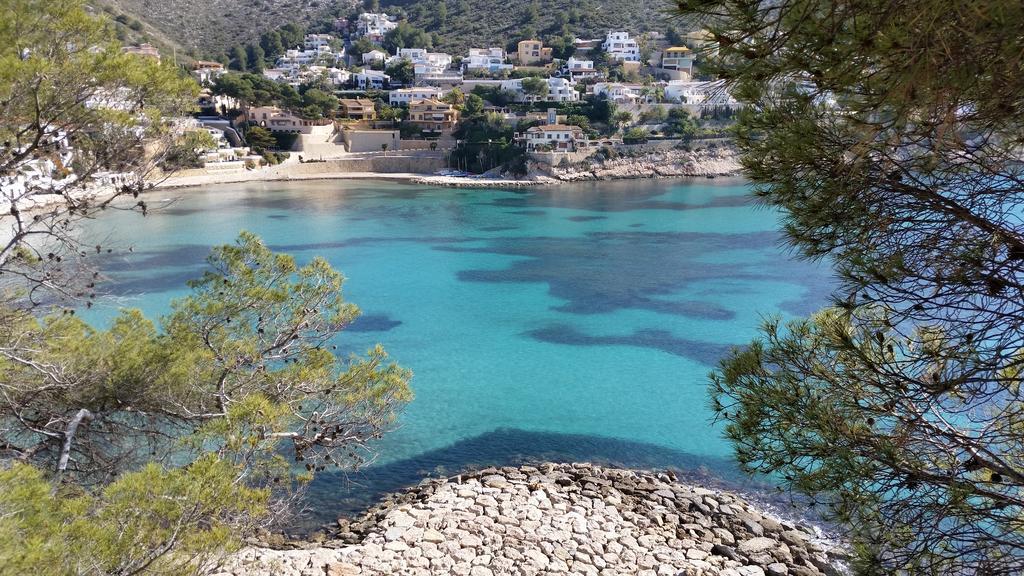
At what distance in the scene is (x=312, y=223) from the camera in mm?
26047

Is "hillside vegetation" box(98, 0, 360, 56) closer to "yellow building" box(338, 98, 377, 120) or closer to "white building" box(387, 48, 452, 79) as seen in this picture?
"white building" box(387, 48, 452, 79)

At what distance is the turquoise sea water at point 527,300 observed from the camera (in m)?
9.13

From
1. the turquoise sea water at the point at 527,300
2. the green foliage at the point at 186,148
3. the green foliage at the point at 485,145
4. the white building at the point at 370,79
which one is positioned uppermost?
the white building at the point at 370,79

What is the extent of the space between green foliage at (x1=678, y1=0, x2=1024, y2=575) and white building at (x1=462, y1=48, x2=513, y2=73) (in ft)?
188

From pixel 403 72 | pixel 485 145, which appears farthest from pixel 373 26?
pixel 485 145

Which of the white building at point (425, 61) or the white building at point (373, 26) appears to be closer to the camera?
the white building at point (425, 61)

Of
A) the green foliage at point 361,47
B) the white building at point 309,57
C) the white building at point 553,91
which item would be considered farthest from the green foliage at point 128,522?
the green foliage at point 361,47

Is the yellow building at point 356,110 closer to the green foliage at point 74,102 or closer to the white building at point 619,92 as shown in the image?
the white building at point 619,92

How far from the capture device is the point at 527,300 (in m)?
16.0

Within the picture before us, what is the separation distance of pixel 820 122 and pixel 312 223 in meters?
25.1

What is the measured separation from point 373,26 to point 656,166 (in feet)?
158

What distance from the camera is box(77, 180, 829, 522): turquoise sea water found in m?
9.13

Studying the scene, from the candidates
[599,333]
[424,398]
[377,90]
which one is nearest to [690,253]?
[599,333]

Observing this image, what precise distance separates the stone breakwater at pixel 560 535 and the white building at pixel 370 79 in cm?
5290
